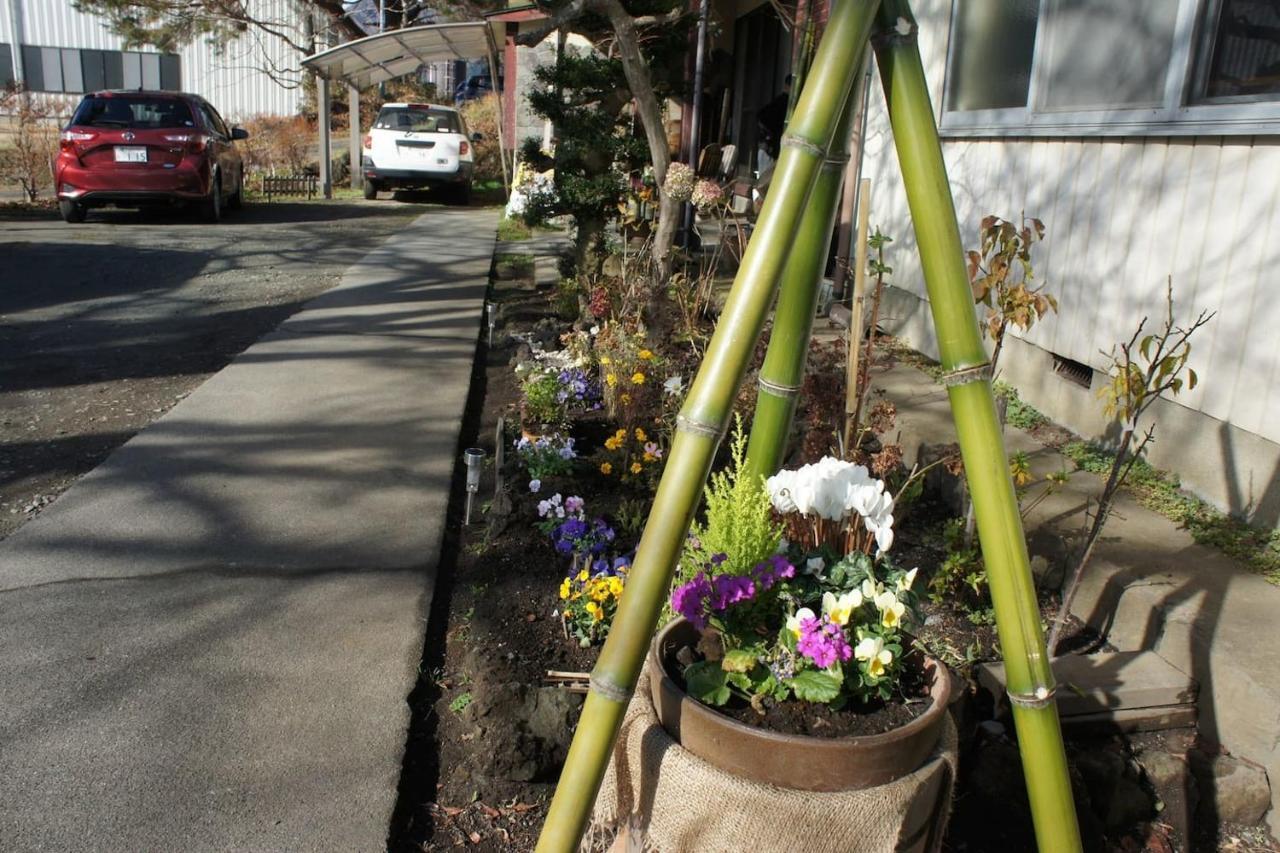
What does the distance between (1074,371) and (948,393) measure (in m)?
3.39

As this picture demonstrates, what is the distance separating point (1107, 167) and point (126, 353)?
234 inches

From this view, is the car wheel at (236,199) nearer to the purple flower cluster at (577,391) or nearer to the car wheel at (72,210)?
the car wheel at (72,210)

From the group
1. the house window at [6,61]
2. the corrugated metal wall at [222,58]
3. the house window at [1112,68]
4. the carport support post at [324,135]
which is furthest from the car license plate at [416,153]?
the house window at [6,61]

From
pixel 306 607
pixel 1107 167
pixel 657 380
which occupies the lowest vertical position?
pixel 306 607

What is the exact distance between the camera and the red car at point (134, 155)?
43.7 feet

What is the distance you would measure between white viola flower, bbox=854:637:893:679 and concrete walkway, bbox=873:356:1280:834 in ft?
4.08

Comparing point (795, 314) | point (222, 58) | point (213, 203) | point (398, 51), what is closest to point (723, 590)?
point (795, 314)

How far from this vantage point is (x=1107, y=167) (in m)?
4.36

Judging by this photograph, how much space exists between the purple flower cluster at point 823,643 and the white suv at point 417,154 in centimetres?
1743

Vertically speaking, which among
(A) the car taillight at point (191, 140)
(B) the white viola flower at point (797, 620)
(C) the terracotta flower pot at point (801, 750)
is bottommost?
(C) the terracotta flower pot at point (801, 750)

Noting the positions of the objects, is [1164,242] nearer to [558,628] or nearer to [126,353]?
[558,628]

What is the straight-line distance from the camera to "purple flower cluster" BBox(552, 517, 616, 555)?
3533mm

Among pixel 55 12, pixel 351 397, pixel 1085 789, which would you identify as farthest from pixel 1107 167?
pixel 55 12

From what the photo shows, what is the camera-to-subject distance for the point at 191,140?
13.7 m
